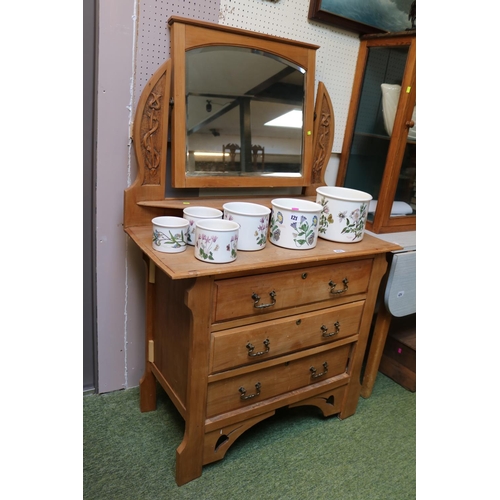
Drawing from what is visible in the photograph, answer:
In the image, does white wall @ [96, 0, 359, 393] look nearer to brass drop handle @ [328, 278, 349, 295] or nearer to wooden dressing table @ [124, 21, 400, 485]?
wooden dressing table @ [124, 21, 400, 485]

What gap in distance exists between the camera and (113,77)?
137 centimetres

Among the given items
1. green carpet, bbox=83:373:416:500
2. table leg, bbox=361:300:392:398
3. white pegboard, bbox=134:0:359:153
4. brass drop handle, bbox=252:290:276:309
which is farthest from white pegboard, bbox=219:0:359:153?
green carpet, bbox=83:373:416:500

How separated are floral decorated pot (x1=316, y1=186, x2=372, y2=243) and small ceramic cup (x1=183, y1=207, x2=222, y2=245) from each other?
39cm

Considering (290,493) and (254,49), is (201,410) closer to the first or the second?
(290,493)

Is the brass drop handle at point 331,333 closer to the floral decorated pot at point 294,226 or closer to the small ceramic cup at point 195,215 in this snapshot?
the floral decorated pot at point 294,226

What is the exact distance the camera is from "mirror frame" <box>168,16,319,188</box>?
137cm

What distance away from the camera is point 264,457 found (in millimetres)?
1487

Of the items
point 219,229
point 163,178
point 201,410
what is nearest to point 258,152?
point 163,178

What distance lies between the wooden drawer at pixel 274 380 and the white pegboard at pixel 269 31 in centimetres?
98

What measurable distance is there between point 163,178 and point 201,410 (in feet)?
2.65

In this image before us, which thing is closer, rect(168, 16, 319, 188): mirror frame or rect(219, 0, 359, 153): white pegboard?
rect(168, 16, 319, 188): mirror frame

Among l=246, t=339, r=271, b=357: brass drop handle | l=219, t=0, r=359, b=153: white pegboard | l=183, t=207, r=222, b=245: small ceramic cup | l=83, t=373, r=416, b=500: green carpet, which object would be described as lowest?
l=83, t=373, r=416, b=500: green carpet

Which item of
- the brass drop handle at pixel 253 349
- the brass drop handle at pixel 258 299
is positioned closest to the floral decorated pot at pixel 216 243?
the brass drop handle at pixel 258 299

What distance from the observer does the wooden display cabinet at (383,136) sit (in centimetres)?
169
